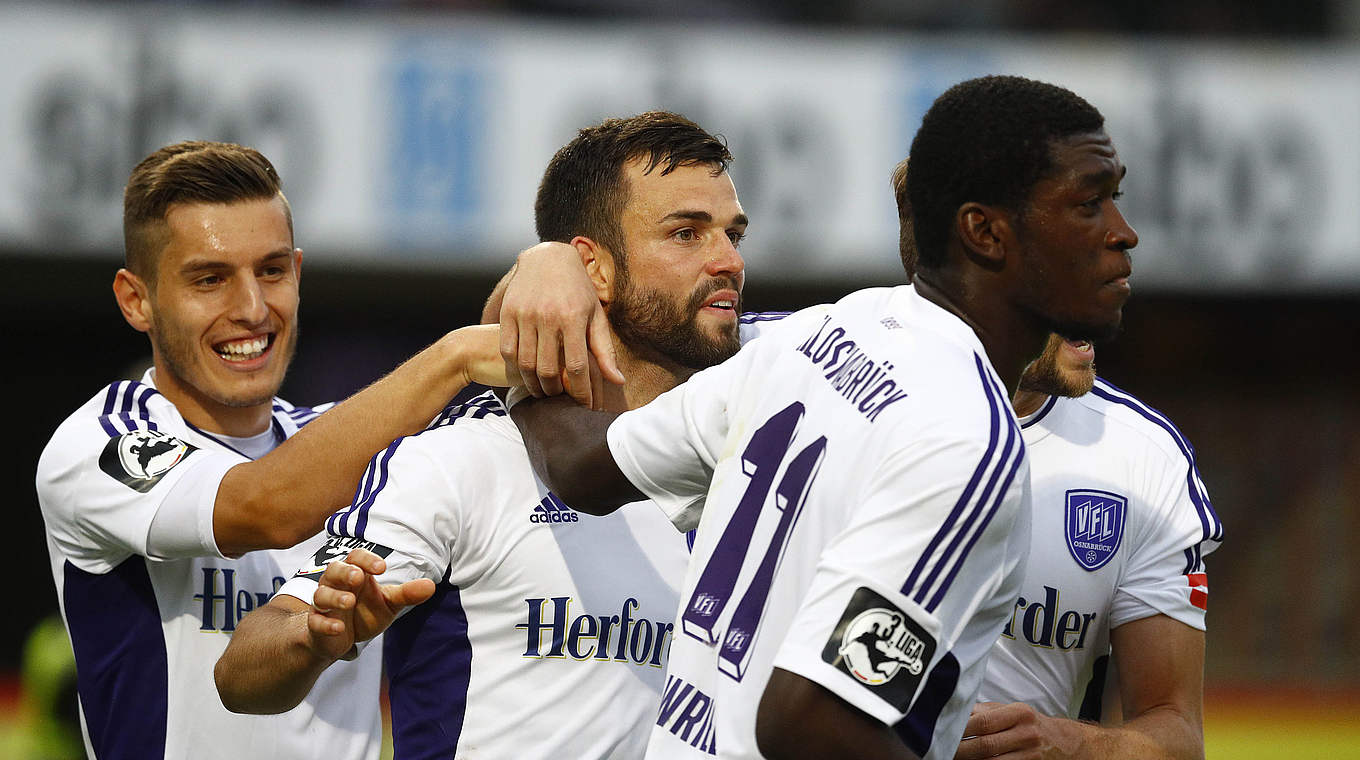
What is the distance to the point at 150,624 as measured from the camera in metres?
3.60

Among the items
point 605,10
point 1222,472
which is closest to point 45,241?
point 605,10

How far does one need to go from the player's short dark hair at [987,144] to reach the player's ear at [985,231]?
0.01 metres

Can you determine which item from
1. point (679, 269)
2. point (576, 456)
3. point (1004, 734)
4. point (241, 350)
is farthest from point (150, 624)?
point (1004, 734)

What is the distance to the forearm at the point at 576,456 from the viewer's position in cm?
270

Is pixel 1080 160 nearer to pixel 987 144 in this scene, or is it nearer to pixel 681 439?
pixel 987 144

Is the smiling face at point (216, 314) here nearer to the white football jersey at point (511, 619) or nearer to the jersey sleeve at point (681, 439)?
the white football jersey at point (511, 619)

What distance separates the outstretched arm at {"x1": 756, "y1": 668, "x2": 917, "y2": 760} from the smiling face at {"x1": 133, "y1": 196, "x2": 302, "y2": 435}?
2.23 m

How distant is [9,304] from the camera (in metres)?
12.6

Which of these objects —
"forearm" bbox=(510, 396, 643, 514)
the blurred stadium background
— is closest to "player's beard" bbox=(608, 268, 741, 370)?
"forearm" bbox=(510, 396, 643, 514)

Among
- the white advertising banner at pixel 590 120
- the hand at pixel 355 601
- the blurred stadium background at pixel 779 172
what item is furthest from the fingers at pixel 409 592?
the white advertising banner at pixel 590 120

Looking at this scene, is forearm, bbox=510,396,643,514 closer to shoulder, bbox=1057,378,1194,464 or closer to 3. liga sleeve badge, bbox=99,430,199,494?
3. liga sleeve badge, bbox=99,430,199,494

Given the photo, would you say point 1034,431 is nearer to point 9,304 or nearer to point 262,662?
point 262,662

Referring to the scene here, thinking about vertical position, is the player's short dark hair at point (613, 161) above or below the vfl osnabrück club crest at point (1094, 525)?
above

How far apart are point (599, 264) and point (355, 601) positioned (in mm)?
1273
